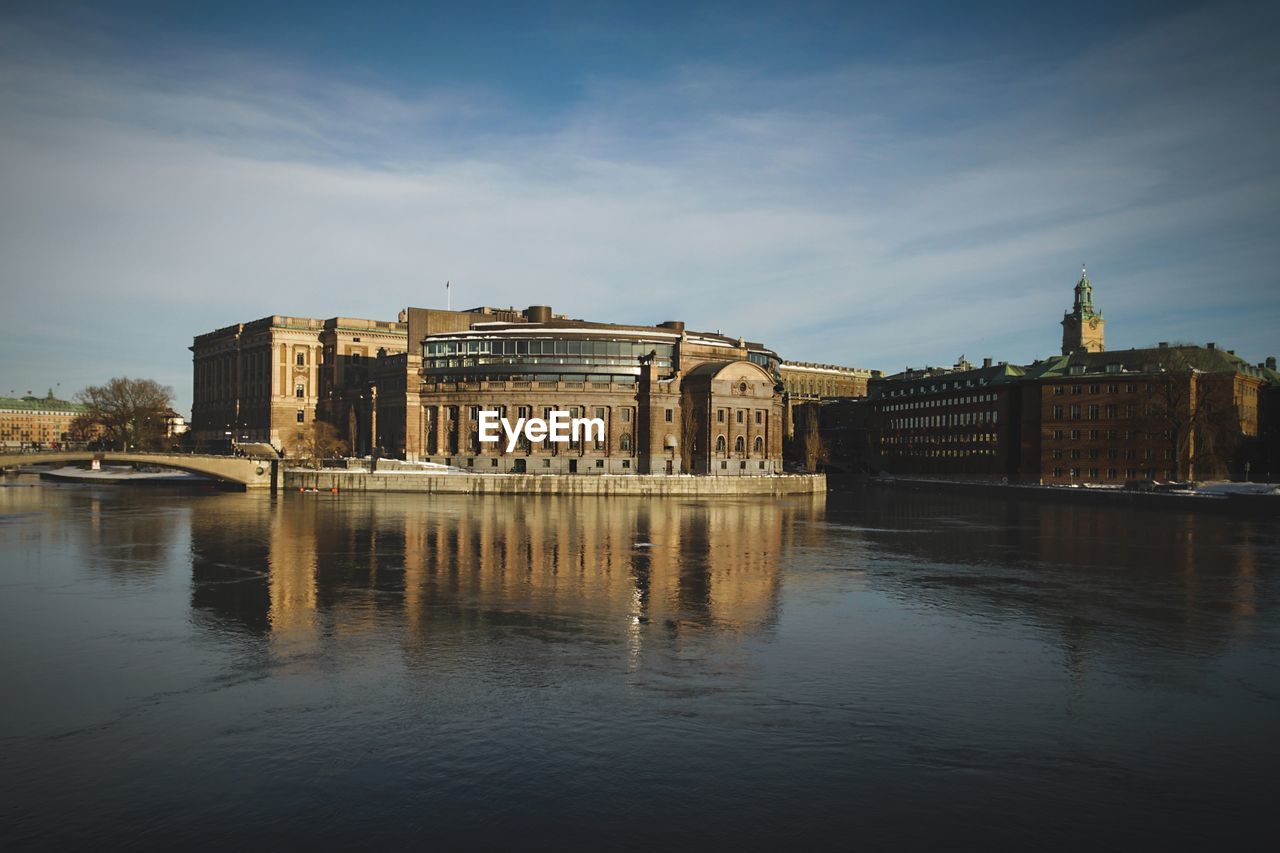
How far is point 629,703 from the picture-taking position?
2345cm

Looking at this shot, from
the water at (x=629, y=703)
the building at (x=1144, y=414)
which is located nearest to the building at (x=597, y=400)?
the building at (x=1144, y=414)

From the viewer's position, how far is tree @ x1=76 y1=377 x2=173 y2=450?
16450 centimetres

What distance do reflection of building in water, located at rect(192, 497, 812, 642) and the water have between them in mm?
309

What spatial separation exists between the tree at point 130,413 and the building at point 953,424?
424 feet

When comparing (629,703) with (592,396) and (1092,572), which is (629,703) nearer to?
(1092,572)

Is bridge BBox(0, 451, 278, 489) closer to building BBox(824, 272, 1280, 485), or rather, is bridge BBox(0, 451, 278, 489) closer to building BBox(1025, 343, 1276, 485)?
building BBox(824, 272, 1280, 485)

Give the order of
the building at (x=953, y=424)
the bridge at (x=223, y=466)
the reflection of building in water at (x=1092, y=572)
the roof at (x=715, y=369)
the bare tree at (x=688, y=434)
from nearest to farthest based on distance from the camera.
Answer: the reflection of building in water at (x=1092, y=572) < the bridge at (x=223, y=466) < the bare tree at (x=688, y=434) < the roof at (x=715, y=369) < the building at (x=953, y=424)

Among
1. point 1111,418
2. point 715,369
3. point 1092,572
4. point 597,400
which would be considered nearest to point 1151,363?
point 1111,418

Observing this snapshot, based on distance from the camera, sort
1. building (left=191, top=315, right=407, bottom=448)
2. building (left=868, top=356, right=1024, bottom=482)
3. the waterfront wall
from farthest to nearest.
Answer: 1. building (left=191, top=315, right=407, bottom=448)
2. building (left=868, top=356, right=1024, bottom=482)
3. the waterfront wall

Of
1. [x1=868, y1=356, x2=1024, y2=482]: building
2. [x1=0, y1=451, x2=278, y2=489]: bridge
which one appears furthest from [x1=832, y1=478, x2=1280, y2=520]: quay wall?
[x1=0, y1=451, x2=278, y2=489]: bridge

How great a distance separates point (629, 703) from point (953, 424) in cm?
14548

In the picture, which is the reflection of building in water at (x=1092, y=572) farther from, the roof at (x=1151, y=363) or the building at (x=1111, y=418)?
the roof at (x=1151, y=363)

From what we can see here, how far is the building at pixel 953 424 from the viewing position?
145 m

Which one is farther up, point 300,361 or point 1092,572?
point 300,361
